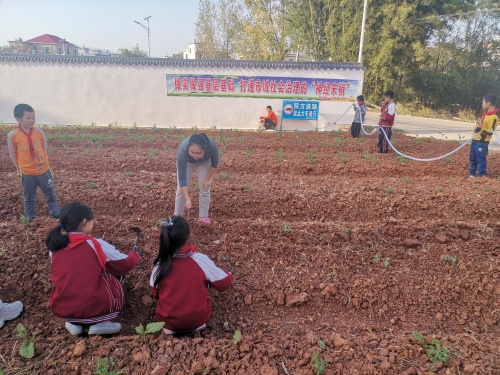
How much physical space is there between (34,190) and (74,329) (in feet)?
8.41

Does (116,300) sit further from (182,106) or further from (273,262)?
(182,106)

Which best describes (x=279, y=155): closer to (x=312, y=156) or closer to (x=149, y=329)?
(x=312, y=156)

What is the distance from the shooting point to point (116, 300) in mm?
2943

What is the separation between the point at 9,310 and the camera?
10.2 ft

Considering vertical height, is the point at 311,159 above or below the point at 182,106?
below

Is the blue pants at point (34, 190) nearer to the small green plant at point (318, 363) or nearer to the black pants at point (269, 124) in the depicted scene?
the small green plant at point (318, 363)

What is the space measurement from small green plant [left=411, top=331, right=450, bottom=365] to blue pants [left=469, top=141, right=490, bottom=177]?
5.58 m

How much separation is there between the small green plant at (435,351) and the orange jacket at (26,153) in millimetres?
4504

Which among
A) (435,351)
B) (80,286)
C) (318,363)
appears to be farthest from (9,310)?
(435,351)

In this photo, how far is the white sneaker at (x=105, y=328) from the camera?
282cm

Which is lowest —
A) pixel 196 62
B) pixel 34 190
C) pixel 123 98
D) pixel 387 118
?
pixel 34 190

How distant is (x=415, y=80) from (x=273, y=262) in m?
23.5

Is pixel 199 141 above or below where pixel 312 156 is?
above

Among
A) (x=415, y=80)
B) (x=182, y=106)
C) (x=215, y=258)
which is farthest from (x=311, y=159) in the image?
(x=415, y=80)
